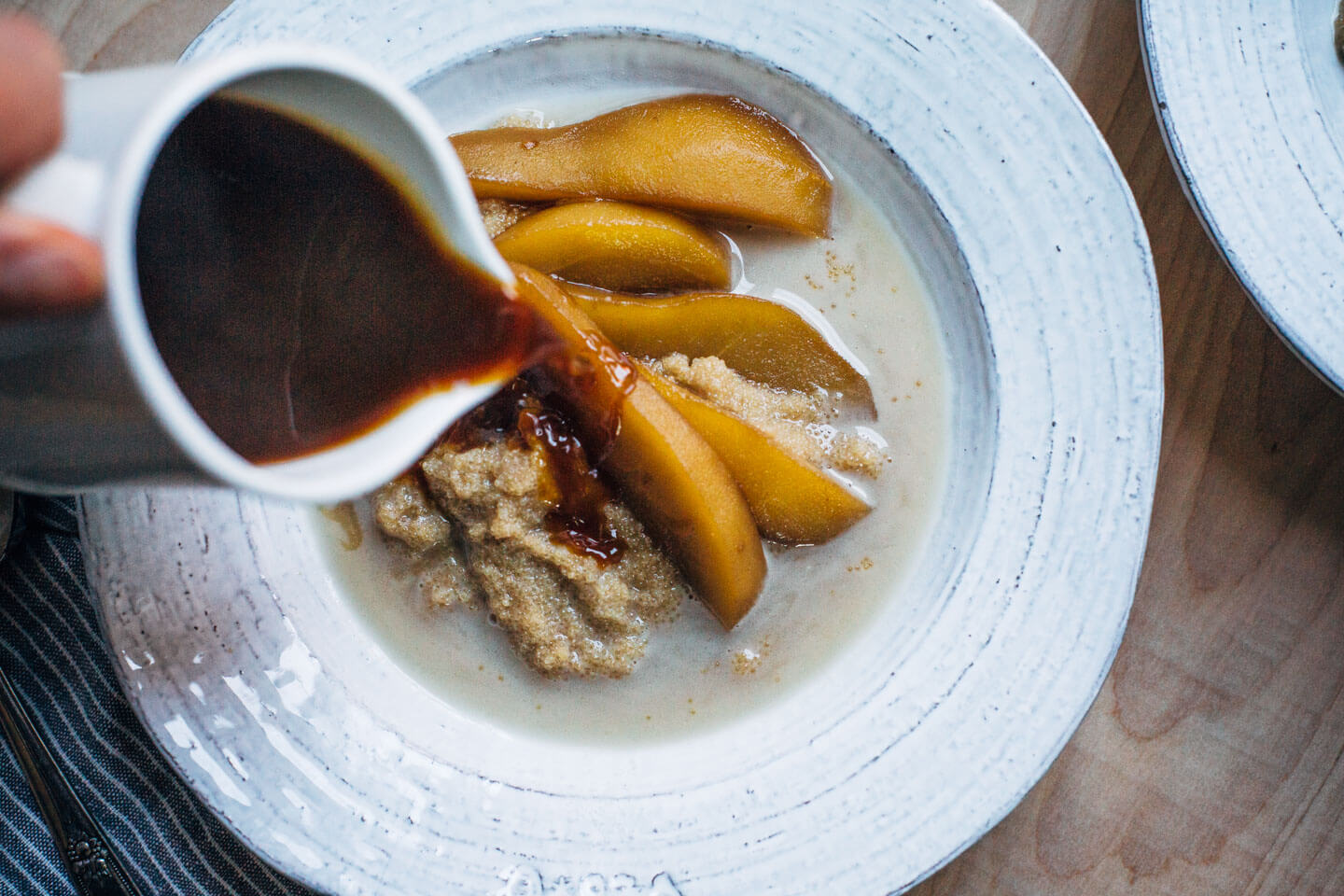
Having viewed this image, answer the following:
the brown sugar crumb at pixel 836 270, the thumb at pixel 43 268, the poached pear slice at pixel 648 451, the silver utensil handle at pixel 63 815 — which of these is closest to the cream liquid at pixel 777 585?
the brown sugar crumb at pixel 836 270

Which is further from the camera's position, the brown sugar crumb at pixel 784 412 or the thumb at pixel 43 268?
the brown sugar crumb at pixel 784 412

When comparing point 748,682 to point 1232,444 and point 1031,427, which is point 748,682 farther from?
point 1232,444

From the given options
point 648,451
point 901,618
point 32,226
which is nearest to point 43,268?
point 32,226

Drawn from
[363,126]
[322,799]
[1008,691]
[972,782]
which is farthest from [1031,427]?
[322,799]

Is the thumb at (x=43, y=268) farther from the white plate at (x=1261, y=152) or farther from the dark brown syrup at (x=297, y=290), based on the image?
the white plate at (x=1261, y=152)

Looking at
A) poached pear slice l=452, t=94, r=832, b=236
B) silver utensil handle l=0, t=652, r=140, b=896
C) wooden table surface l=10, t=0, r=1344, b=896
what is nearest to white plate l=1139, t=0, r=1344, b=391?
wooden table surface l=10, t=0, r=1344, b=896

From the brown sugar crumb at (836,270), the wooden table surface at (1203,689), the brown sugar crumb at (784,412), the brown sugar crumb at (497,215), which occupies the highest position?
the brown sugar crumb at (497,215)
